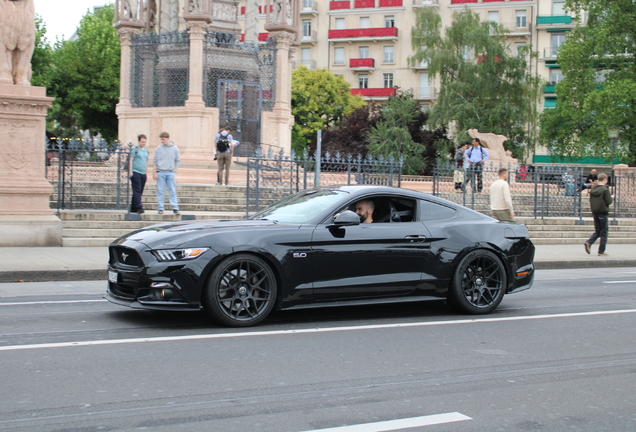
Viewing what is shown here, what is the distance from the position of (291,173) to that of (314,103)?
49.1m

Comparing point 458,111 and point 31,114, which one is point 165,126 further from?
point 458,111

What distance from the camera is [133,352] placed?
6324 mm

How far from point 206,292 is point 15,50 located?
890 cm

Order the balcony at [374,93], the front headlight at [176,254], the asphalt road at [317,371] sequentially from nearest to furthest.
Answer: the asphalt road at [317,371]
the front headlight at [176,254]
the balcony at [374,93]

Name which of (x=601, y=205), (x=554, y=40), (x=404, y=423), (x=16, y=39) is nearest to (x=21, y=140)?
(x=16, y=39)

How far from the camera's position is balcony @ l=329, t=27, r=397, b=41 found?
75062mm

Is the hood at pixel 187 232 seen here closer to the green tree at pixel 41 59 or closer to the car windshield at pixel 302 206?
the car windshield at pixel 302 206

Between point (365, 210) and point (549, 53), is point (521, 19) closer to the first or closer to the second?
point (549, 53)

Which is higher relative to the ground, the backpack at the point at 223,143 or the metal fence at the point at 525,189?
the backpack at the point at 223,143

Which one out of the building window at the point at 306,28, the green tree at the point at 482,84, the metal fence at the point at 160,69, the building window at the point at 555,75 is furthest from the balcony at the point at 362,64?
the metal fence at the point at 160,69

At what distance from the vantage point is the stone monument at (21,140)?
1382 centimetres

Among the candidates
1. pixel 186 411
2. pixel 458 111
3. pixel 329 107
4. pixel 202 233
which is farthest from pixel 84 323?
pixel 329 107

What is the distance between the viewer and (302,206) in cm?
840

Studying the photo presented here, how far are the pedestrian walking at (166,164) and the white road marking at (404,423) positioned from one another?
41.0ft
